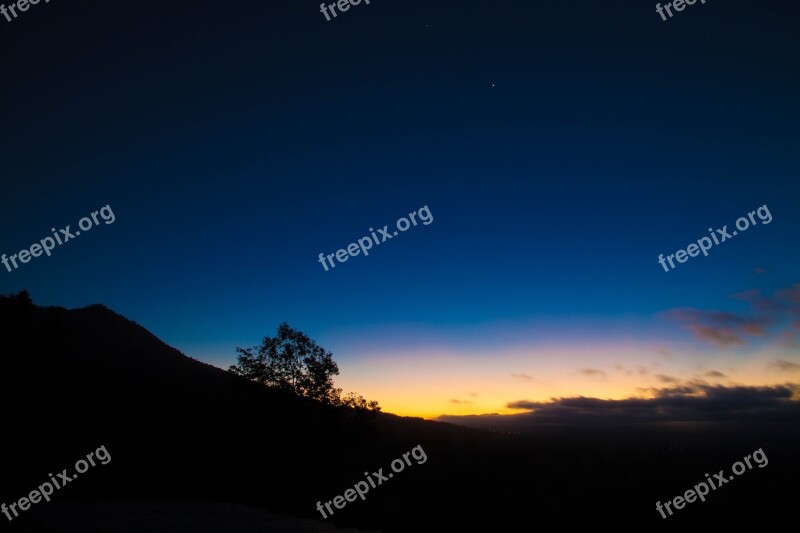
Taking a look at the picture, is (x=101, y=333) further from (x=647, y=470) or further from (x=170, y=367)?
(x=647, y=470)

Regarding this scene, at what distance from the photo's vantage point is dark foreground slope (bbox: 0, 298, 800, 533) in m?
31.4

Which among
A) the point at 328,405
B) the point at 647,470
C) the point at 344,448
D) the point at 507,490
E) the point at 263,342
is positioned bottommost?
the point at 647,470

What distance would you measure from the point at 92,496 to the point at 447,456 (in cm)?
5663

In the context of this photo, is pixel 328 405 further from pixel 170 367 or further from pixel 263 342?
pixel 170 367

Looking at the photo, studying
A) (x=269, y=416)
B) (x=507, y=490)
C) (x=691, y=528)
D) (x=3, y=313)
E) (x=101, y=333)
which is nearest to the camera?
(x=269, y=416)

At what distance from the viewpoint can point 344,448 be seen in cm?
3275

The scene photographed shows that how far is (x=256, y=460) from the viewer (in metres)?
35.5

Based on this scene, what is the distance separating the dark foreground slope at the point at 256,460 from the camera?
31438 mm

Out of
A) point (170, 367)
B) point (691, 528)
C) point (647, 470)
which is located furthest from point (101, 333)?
point (647, 470)

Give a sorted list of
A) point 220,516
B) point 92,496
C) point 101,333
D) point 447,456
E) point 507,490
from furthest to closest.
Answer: point 101,333 → point 447,456 → point 507,490 → point 92,496 → point 220,516

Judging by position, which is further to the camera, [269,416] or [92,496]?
[269,416]

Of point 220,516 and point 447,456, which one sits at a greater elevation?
point 220,516

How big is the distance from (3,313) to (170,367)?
4835 centimetres

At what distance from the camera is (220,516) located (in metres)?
20.6
